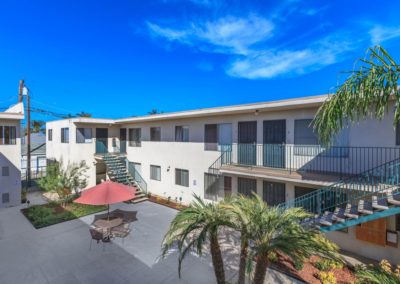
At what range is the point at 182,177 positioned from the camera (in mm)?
13594

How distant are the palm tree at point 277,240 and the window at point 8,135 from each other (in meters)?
15.9

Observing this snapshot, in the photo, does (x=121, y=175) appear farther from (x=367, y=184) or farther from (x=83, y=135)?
(x=367, y=184)

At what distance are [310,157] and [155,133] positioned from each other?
10587 millimetres

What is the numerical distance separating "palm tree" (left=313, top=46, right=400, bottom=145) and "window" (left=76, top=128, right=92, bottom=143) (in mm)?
17009

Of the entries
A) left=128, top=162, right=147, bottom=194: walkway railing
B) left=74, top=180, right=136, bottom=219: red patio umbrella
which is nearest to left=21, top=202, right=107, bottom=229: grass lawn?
left=128, top=162, right=147, bottom=194: walkway railing

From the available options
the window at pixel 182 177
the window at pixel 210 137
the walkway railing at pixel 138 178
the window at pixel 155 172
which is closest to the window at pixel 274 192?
the window at pixel 210 137

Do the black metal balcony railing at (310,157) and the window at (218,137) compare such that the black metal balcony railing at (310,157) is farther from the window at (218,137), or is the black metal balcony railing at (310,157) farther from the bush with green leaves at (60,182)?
the bush with green leaves at (60,182)

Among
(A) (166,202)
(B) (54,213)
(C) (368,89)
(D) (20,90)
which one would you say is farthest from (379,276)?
(D) (20,90)

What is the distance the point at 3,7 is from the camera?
404 inches

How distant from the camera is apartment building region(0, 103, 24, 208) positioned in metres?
12.8

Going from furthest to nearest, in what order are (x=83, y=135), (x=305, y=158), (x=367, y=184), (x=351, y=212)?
(x=83, y=135)
(x=305, y=158)
(x=367, y=184)
(x=351, y=212)

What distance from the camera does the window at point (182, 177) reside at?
13.3 metres

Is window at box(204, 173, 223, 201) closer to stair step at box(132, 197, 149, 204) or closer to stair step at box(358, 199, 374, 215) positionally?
stair step at box(132, 197, 149, 204)

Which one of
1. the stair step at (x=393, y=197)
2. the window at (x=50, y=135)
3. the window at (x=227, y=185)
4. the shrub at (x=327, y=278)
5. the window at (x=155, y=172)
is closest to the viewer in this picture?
the stair step at (x=393, y=197)
